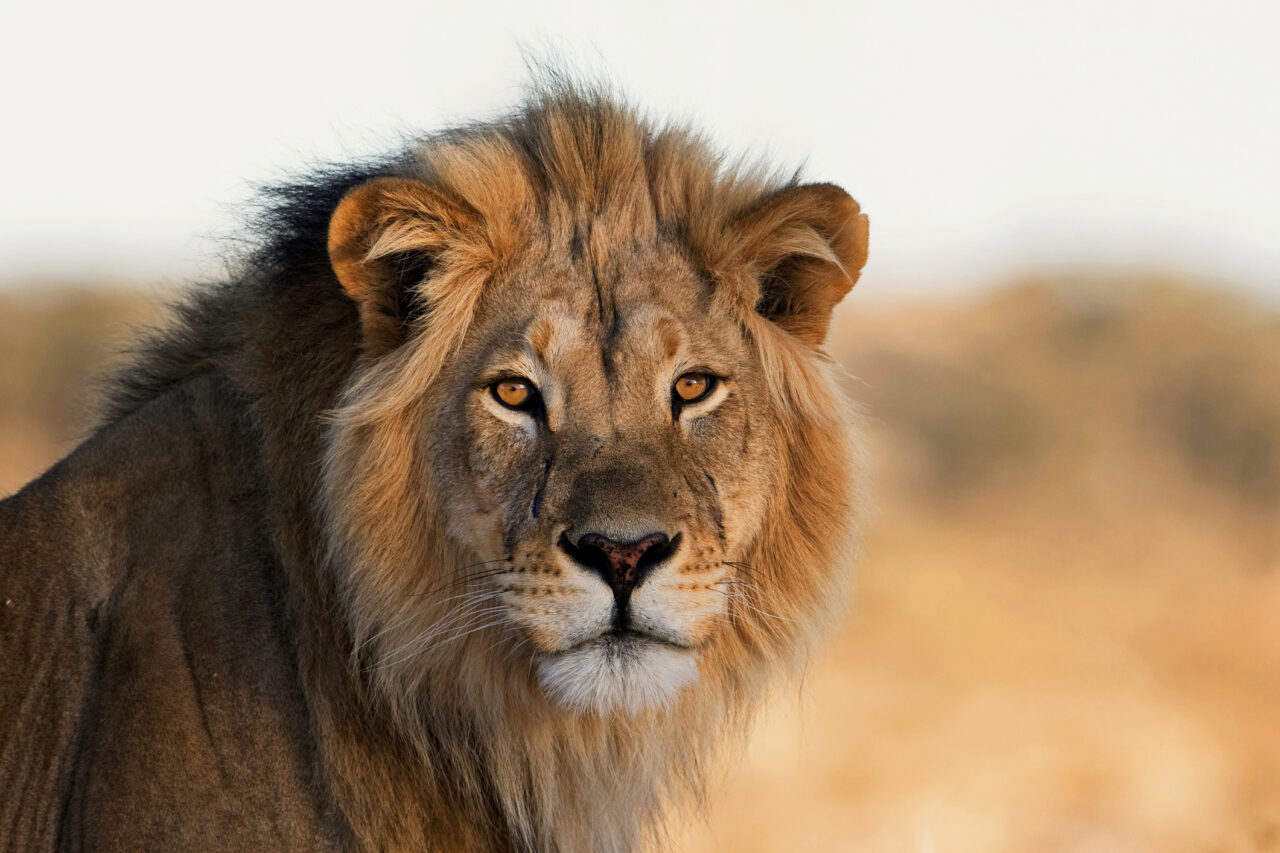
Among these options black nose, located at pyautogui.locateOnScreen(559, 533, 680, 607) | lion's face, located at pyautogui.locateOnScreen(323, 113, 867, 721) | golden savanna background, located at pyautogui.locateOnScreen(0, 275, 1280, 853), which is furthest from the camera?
golden savanna background, located at pyautogui.locateOnScreen(0, 275, 1280, 853)

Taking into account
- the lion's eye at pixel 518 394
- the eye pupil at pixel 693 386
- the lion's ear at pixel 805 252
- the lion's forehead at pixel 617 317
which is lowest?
the lion's eye at pixel 518 394

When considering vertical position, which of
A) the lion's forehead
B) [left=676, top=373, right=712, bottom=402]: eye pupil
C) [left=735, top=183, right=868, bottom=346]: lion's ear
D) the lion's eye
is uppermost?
[left=735, top=183, right=868, bottom=346]: lion's ear

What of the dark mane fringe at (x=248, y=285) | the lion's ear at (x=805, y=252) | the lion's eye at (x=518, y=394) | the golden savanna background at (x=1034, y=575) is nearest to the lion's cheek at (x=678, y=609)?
the lion's eye at (x=518, y=394)

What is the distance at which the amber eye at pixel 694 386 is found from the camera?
10.8ft

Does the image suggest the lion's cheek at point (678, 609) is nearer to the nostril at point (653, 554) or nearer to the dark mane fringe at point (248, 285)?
the nostril at point (653, 554)

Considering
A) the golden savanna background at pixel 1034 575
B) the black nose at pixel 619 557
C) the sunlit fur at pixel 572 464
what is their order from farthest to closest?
the golden savanna background at pixel 1034 575 < the sunlit fur at pixel 572 464 < the black nose at pixel 619 557

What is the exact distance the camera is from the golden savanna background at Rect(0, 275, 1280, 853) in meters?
7.88

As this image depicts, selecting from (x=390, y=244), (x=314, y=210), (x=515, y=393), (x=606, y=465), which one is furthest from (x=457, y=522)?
(x=314, y=210)

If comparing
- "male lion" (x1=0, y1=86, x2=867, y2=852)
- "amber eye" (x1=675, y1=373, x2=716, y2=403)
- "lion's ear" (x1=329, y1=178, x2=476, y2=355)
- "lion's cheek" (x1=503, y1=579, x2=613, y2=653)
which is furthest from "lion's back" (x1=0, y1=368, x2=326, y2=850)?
"amber eye" (x1=675, y1=373, x2=716, y2=403)

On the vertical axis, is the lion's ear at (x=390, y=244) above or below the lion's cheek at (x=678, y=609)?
above

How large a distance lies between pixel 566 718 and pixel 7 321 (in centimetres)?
2096

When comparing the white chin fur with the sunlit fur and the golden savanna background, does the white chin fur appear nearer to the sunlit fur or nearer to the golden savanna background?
the sunlit fur

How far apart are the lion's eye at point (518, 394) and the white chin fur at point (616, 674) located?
0.62 meters

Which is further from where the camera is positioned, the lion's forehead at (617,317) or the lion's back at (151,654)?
the lion's forehead at (617,317)
